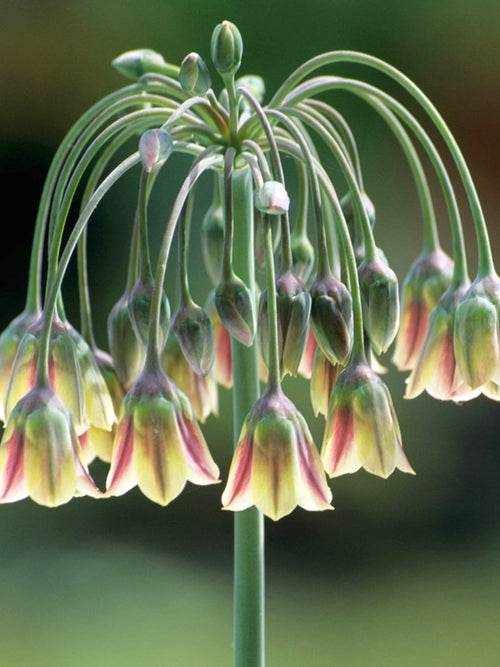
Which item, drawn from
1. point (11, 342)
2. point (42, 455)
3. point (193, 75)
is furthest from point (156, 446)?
point (193, 75)

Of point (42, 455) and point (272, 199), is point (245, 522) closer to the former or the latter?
point (42, 455)

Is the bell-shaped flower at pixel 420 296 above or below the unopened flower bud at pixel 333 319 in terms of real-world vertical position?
above

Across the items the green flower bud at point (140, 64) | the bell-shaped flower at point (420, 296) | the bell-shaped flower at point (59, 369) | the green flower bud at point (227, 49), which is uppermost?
the green flower bud at point (140, 64)

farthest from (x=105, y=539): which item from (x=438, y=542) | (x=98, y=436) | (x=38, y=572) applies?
(x=98, y=436)

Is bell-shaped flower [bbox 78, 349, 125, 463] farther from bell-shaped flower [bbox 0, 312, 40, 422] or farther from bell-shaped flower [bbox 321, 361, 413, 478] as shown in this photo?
bell-shaped flower [bbox 321, 361, 413, 478]

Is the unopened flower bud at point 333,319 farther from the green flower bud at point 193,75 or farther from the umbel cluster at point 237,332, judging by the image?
the green flower bud at point 193,75

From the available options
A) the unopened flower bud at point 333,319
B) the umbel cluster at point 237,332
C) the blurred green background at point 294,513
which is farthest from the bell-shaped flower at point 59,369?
the blurred green background at point 294,513
